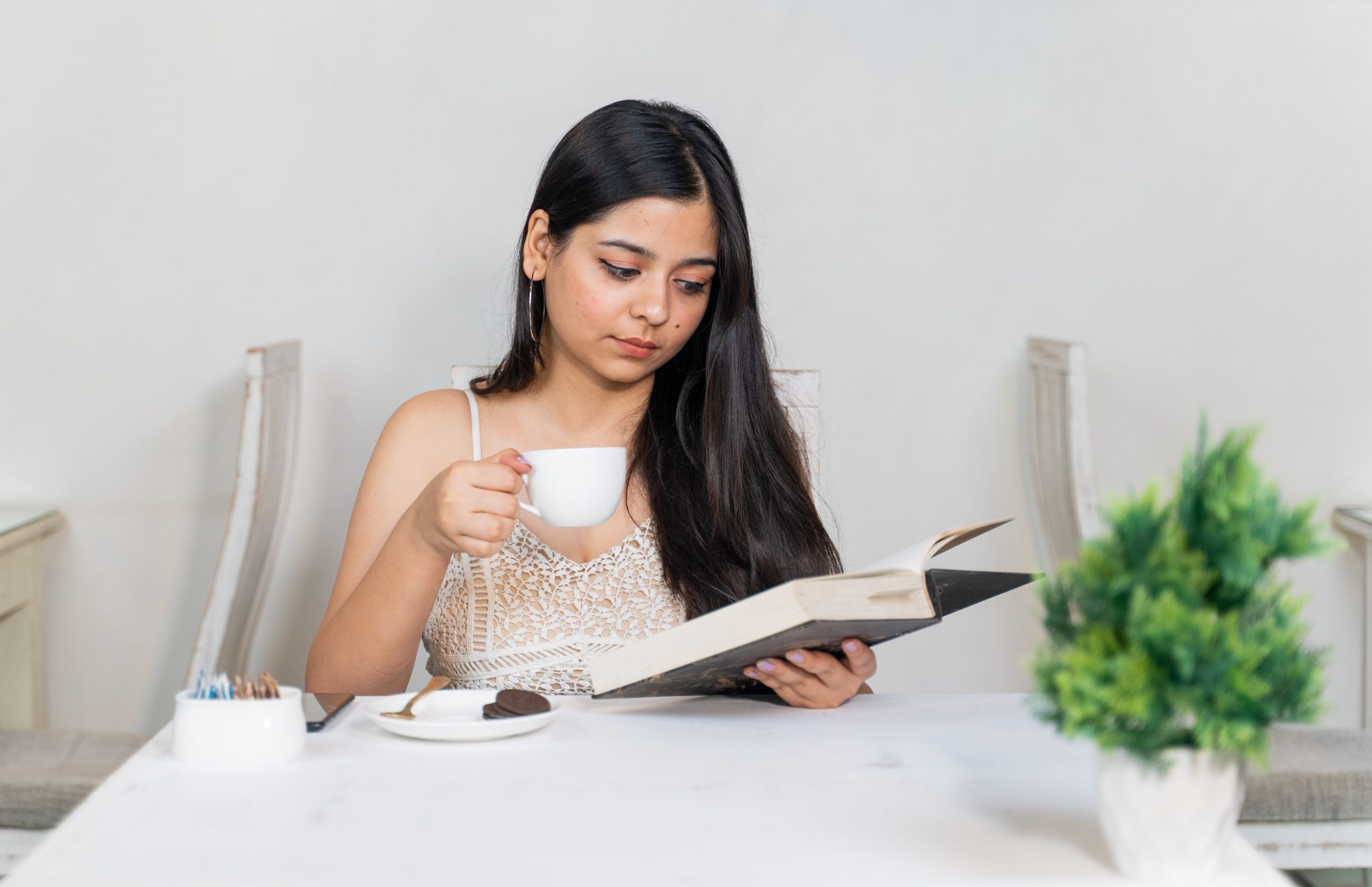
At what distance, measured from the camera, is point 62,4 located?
6.48 ft

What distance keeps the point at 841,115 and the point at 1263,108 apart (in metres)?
0.74

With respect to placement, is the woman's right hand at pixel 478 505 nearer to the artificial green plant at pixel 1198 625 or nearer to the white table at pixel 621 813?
the white table at pixel 621 813

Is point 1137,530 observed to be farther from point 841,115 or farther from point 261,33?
point 261,33

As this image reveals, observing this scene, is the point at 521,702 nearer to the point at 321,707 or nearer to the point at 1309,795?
the point at 321,707

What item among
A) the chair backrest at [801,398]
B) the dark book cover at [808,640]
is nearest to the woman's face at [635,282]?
the chair backrest at [801,398]

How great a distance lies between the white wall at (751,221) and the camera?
200cm

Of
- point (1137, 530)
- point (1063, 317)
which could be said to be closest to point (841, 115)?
point (1063, 317)

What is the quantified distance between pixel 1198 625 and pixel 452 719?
0.54 metres

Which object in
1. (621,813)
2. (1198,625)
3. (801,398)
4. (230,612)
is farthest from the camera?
(230,612)

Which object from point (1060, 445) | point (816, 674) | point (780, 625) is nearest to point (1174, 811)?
point (780, 625)

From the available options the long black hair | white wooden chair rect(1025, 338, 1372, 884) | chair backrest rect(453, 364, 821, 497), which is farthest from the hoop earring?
white wooden chair rect(1025, 338, 1372, 884)

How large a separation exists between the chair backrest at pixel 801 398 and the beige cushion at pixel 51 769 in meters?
0.58

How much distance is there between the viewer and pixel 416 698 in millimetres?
865

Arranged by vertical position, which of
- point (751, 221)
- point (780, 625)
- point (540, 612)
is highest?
point (751, 221)
